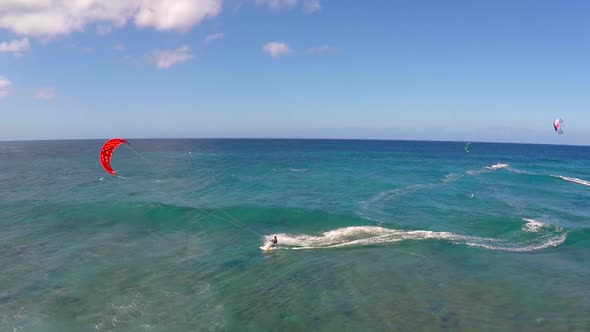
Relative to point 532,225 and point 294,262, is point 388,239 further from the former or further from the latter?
point 532,225

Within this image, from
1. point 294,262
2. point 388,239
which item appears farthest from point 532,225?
point 294,262

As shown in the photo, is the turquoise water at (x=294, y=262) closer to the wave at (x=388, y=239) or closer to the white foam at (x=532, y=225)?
the wave at (x=388, y=239)

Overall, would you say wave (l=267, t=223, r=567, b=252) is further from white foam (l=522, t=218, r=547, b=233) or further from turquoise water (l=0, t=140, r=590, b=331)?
white foam (l=522, t=218, r=547, b=233)

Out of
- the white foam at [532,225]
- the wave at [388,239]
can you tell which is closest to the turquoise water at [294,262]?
the wave at [388,239]

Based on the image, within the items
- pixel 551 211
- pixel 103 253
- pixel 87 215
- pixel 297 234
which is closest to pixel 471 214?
pixel 551 211

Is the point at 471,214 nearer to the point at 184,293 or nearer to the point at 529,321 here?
the point at 529,321
